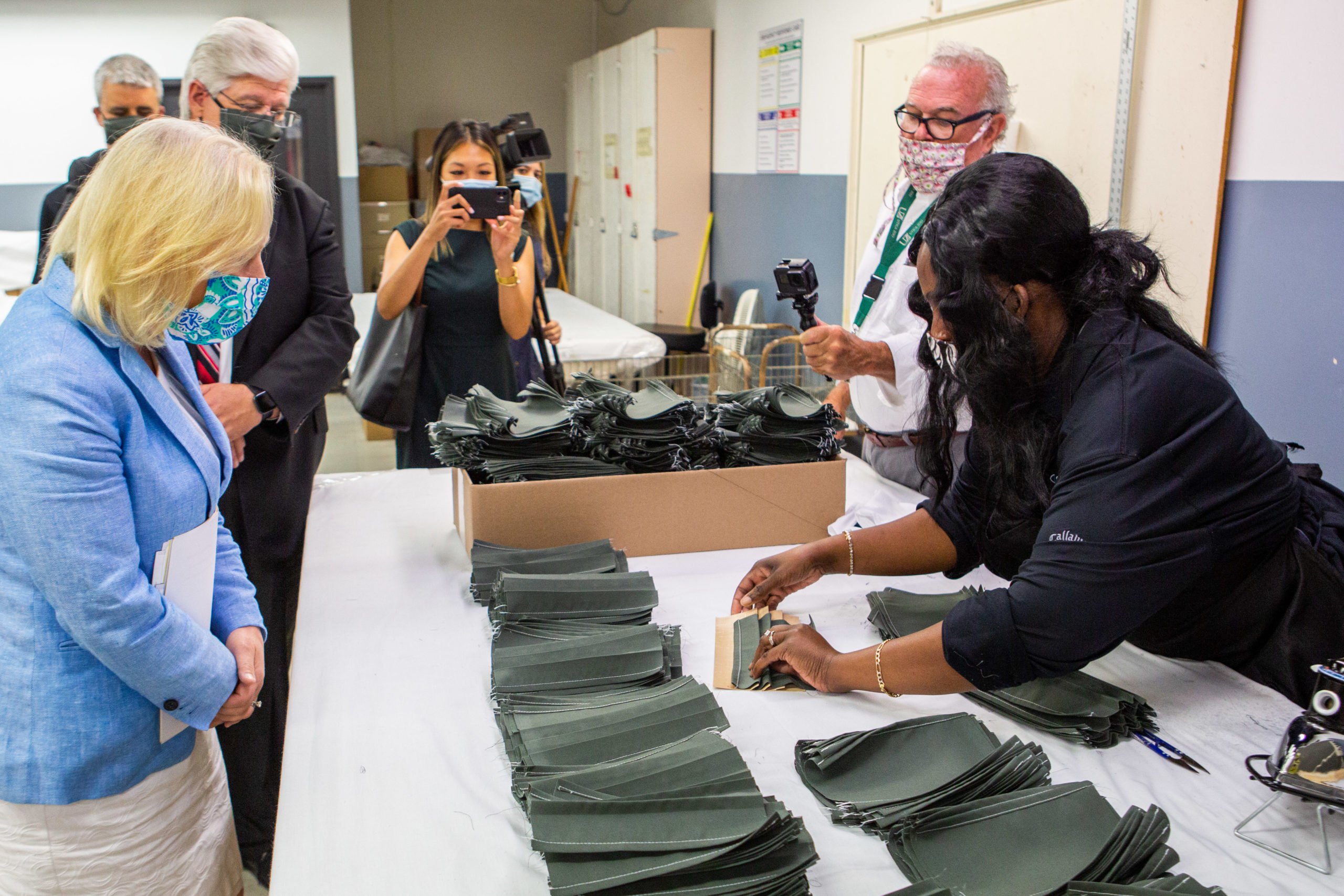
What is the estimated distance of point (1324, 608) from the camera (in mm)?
1260

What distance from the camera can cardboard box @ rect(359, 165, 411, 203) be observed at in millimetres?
8414

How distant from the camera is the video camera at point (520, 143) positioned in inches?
113

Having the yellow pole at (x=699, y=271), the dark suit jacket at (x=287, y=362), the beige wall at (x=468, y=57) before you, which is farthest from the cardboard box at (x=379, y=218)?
the dark suit jacket at (x=287, y=362)

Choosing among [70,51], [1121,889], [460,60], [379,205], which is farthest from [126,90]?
[460,60]

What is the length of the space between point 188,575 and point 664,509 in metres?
0.87

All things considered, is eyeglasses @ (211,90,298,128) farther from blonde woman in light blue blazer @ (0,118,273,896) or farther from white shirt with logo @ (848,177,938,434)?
white shirt with logo @ (848,177,938,434)

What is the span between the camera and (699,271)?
679 cm

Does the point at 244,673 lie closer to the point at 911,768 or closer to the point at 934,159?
the point at 911,768

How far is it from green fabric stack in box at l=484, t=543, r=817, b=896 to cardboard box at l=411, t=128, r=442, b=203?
7.73 metres

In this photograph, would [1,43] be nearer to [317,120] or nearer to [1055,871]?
[317,120]

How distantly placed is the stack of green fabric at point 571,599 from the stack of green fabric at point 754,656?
14cm

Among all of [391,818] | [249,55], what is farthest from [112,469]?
[249,55]

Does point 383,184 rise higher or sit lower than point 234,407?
higher

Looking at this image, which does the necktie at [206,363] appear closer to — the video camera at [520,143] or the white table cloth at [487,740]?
the white table cloth at [487,740]
